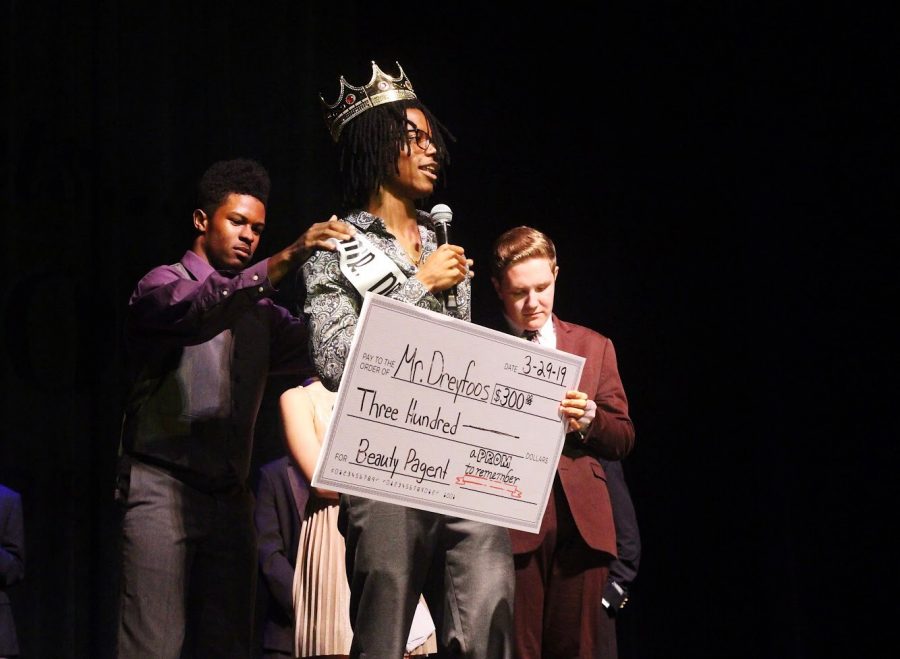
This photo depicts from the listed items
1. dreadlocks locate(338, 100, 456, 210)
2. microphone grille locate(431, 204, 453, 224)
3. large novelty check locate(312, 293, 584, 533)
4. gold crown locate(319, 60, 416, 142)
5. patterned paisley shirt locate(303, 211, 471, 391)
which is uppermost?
gold crown locate(319, 60, 416, 142)

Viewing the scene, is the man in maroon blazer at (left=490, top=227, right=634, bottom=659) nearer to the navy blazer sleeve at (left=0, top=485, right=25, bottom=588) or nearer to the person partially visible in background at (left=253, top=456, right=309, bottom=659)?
the person partially visible in background at (left=253, top=456, right=309, bottom=659)

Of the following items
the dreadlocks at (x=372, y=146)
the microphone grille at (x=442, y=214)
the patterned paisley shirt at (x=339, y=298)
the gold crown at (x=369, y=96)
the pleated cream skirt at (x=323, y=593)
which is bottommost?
the pleated cream skirt at (x=323, y=593)

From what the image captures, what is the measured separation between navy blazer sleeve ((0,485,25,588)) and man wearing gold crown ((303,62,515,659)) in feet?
4.59

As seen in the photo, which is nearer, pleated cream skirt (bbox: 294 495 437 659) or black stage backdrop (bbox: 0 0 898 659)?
pleated cream skirt (bbox: 294 495 437 659)

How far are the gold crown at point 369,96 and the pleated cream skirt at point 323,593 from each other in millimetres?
1097

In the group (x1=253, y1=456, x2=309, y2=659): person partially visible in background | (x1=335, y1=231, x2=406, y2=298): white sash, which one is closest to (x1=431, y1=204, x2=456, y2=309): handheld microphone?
(x1=335, y1=231, x2=406, y2=298): white sash

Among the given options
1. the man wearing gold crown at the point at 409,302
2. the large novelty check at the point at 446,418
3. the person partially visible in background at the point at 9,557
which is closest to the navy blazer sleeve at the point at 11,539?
the person partially visible in background at the point at 9,557

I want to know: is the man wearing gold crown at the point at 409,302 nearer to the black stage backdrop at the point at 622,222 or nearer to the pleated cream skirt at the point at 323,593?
the pleated cream skirt at the point at 323,593

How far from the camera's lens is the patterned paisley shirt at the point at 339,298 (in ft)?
7.06

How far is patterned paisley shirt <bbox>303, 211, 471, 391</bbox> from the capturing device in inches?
84.7

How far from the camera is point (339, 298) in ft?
7.25

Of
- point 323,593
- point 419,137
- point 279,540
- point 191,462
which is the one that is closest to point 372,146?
point 419,137

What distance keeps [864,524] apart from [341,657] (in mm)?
1916

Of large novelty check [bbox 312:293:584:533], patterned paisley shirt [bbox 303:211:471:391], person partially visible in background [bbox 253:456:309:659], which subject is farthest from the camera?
person partially visible in background [bbox 253:456:309:659]
